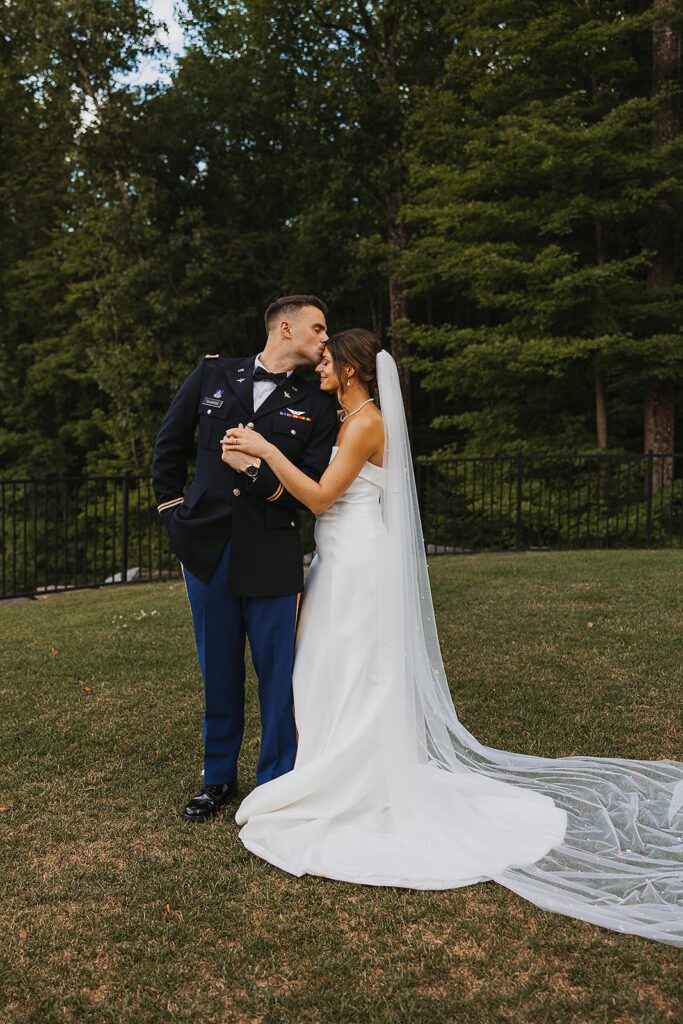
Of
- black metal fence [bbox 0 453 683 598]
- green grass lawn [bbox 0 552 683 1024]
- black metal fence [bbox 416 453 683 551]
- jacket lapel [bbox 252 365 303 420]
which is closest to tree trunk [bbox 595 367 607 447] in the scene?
black metal fence [bbox 416 453 683 551]

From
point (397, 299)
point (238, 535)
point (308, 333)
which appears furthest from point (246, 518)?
point (397, 299)

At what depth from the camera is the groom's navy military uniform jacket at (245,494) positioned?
3.46 meters

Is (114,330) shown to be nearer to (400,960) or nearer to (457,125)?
(457,125)

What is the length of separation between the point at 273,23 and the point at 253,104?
6.03 ft

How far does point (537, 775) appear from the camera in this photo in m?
3.94

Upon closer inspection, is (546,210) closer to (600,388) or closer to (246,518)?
(600,388)

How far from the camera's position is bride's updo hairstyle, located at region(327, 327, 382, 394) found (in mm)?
3471

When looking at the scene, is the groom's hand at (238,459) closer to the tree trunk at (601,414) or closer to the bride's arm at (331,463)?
the bride's arm at (331,463)

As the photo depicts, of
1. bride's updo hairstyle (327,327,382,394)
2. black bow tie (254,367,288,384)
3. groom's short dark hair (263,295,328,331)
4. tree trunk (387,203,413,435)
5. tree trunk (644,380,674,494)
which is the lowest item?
black bow tie (254,367,288,384)

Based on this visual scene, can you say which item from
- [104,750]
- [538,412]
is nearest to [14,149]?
[538,412]

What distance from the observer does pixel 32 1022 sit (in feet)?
7.66

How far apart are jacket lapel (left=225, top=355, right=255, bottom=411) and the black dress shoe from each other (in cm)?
162

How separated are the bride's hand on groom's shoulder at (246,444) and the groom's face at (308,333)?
0.45 meters

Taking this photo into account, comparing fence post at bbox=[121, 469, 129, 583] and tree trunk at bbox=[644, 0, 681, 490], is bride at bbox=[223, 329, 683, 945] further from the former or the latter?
tree trunk at bbox=[644, 0, 681, 490]
